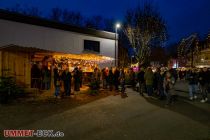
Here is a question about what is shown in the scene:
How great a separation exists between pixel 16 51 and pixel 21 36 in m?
7.36

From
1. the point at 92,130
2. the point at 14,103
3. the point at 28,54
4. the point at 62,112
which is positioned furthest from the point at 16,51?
the point at 92,130

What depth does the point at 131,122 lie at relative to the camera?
29.4 feet

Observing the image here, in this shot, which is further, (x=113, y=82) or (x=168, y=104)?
(x=113, y=82)

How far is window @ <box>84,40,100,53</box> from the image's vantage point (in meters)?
27.6

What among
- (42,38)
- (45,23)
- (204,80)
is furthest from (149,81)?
(45,23)

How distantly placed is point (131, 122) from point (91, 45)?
19.9 m

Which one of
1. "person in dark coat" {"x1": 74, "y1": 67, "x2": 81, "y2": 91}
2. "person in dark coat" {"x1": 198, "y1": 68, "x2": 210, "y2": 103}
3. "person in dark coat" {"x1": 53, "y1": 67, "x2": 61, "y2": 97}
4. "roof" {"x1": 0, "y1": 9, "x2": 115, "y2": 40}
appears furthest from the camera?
"roof" {"x1": 0, "y1": 9, "x2": 115, "y2": 40}

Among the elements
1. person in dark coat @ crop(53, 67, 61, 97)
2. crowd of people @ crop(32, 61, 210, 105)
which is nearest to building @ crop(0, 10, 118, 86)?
crowd of people @ crop(32, 61, 210, 105)

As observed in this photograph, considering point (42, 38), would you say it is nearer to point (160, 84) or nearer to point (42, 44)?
point (42, 44)

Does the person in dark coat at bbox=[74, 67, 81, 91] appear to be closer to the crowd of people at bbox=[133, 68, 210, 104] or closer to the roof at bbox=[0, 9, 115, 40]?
the crowd of people at bbox=[133, 68, 210, 104]

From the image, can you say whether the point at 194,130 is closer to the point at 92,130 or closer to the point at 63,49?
the point at 92,130

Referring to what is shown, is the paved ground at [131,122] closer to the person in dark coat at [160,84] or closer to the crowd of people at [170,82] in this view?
the crowd of people at [170,82]

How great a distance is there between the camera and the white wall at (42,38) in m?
20.6

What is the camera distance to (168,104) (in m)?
12.7
